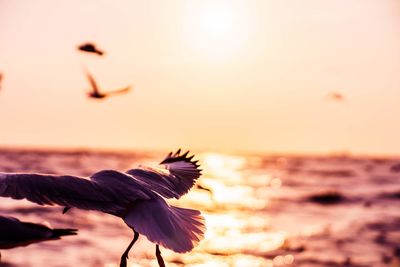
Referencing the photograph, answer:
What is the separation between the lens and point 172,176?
22.4 ft

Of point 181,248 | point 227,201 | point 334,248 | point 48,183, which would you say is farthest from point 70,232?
point 227,201

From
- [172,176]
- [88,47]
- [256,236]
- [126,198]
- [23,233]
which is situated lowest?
[23,233]

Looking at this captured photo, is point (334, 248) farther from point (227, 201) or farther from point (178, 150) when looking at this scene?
point (227, 201)

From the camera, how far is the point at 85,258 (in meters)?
20.5

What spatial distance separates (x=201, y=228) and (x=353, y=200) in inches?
1542

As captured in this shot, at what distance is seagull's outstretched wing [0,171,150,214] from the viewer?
5.31 m

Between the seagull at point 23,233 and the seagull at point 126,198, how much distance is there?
30 cm

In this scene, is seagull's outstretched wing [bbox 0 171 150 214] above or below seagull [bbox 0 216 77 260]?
above

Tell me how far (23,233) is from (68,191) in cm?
50

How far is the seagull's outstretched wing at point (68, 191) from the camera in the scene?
5312 mm

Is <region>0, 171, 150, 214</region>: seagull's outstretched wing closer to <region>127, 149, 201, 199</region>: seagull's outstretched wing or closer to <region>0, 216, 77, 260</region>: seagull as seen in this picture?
<region>0, 216, 77, 260</region>: seagull

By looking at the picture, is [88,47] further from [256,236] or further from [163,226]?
[256,236]

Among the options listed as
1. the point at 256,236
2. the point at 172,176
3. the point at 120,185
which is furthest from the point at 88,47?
the point at 256,236

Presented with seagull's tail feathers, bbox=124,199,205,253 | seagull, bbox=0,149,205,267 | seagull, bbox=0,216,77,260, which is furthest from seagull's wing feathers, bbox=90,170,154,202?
seagull, bbox=0,216,77,260
